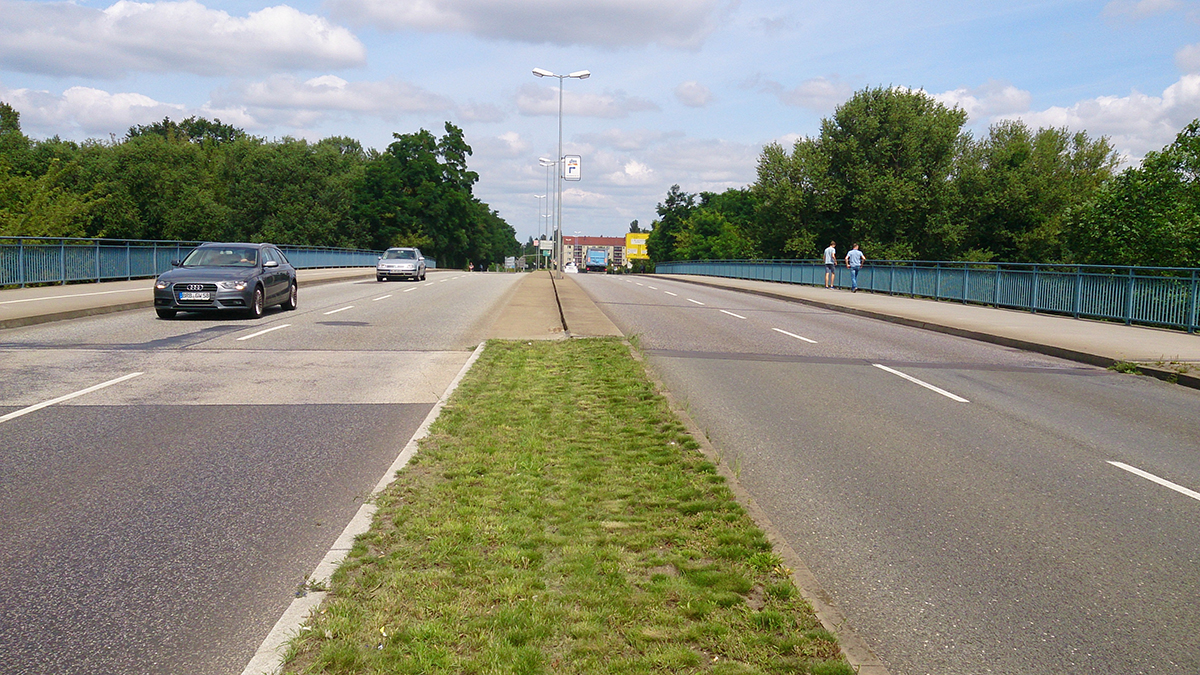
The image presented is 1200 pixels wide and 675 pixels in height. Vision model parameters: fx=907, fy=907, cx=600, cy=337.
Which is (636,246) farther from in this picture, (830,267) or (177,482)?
(177,482)

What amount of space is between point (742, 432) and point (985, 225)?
59052mm

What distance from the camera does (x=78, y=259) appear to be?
26984 mm

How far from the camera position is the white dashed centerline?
628 cm

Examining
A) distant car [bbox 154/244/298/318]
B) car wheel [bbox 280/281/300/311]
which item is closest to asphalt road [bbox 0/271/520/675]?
distant car [bbox 154/244/298/318]

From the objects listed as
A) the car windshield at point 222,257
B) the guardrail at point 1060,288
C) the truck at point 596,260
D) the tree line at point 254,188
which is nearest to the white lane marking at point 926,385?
the guardrail at point 1060,288

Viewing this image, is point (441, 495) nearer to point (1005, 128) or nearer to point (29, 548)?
point (29, 548)

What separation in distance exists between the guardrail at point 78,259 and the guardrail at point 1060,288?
2580 cm

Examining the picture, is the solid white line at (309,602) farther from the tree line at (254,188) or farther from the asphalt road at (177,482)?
the tree line at (254,188)

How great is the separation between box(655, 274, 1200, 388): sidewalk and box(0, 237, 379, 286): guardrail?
72.9ft

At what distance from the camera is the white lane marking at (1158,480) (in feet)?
20.6

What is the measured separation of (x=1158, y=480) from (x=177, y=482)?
6959 millimetres

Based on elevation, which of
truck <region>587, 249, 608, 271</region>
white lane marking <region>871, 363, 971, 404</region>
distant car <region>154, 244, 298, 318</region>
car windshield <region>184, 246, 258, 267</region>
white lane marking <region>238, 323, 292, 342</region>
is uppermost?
truck <region>587, 249, 608, 271</region>

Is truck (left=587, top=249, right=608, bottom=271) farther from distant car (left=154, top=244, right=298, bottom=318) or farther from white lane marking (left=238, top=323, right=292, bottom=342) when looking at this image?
white lane marking (left=238, top=323, right=292, bottom=342)

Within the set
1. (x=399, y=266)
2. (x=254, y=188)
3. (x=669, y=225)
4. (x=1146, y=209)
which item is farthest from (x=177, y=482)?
(x=669, y=225)
